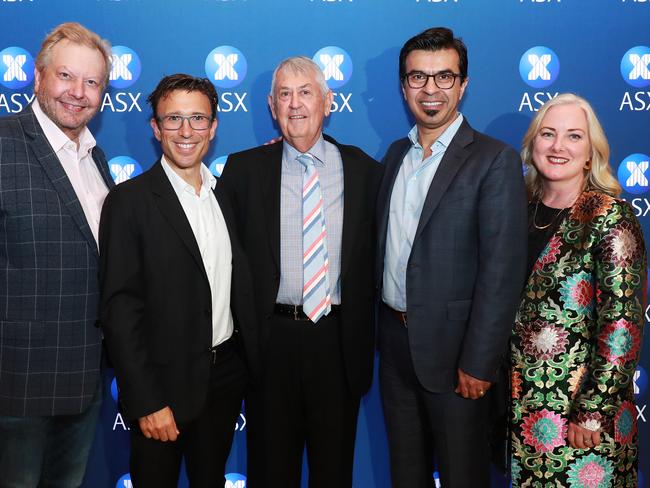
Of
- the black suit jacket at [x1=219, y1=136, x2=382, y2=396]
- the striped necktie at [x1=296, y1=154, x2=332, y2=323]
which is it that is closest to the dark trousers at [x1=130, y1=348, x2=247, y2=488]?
the black suit jacket at [x1=219, y1=136, x2=382, y2=396]

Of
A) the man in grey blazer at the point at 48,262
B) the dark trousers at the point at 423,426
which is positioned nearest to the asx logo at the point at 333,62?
the man in grey blazer at the point at 48,262

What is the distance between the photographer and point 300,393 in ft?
8.27

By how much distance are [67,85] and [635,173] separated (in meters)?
2.85

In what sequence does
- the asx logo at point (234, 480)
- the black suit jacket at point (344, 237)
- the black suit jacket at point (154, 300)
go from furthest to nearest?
1. the asx logo at point (234, 480)
2. the black suit jacket at point (344, 237)
3. the black suit jacket at point (154, 300)

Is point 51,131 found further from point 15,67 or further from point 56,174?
point 15,67

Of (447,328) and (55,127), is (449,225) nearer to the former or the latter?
(447,328)

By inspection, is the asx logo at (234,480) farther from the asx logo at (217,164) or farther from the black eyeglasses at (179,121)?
the black eyeglasses at (179,121)

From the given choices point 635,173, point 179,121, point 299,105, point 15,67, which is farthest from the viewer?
point 635,173

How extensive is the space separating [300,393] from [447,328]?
0.72 metres

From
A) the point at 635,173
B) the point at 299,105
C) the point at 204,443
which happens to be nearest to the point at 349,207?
the point at 299,105

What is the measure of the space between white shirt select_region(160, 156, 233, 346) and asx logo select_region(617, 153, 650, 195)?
87.3 inches

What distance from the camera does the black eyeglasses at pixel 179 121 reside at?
2150mm

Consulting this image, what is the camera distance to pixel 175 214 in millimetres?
2068

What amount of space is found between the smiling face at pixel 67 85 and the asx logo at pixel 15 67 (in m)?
0.90
